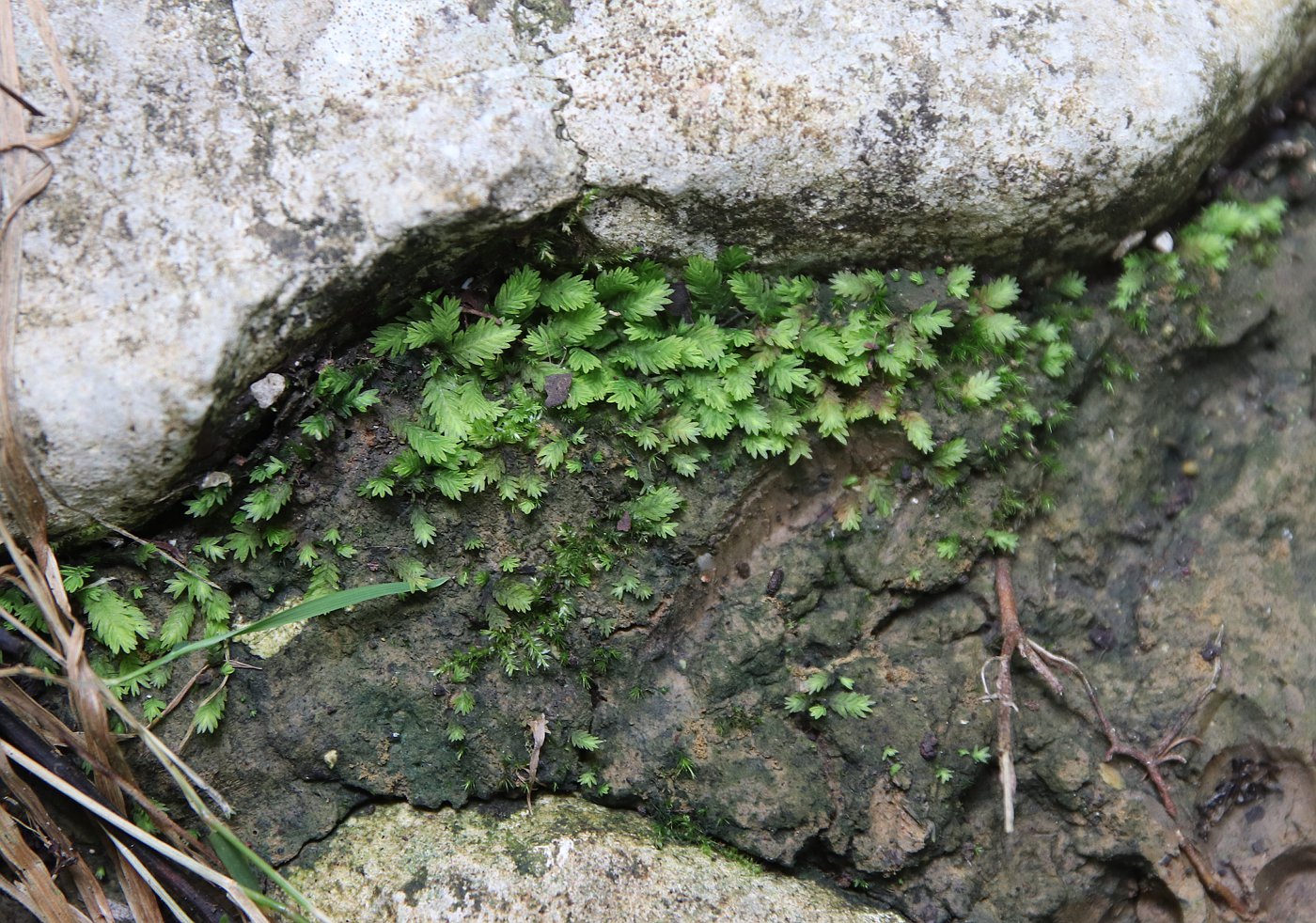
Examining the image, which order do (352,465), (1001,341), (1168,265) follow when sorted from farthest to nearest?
(1168,265), (1001,341), (352,465)

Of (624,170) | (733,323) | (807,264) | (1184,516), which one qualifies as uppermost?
(624,170)

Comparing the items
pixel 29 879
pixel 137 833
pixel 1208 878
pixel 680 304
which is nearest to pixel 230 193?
pixel 680 304

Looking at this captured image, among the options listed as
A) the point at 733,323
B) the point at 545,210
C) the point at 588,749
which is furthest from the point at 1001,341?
the point at 588,749

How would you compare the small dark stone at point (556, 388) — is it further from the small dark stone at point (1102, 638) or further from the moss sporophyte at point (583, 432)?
the small dark stone at point (1102, 638)

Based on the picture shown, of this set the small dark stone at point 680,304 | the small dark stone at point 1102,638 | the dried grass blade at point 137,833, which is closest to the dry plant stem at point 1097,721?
the small dark stone at point 1102,638

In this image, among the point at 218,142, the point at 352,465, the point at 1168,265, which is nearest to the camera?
the point at 218,142

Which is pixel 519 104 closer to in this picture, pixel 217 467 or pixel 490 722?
pixel 217 467
